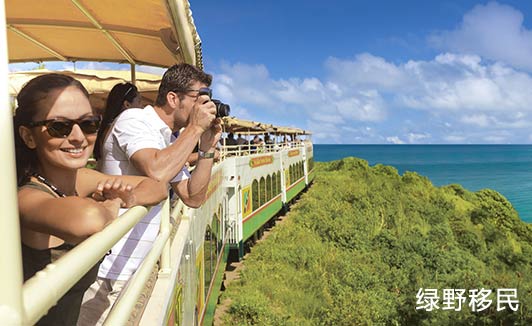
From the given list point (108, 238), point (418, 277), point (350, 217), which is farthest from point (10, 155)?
point (350, 217)

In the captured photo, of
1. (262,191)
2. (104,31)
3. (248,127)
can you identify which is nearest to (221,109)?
(104,31)

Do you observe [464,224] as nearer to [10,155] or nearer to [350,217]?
[350,217]

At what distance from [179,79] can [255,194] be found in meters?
10.4

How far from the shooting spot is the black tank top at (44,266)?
1165 millimetres

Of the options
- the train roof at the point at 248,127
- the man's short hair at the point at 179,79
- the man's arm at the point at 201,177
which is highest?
the train roof at the point at 248,127

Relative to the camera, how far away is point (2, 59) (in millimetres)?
596

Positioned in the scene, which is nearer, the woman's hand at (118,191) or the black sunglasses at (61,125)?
the black sunglasses at (61,125)

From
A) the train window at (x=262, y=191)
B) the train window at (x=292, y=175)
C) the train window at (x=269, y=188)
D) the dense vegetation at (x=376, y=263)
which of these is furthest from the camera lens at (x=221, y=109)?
the train window at (x=292, y=175)

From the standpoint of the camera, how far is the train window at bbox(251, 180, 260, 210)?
1232 centimetres

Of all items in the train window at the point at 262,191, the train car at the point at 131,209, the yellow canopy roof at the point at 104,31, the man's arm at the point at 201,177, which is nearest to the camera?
the train car at the point at 131,209

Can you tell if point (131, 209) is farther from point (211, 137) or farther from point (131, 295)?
point (211, 137)

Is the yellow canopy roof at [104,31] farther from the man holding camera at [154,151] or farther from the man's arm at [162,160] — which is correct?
the man's arm at [162,160]

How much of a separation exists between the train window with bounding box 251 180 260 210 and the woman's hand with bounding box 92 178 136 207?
34.8 feet

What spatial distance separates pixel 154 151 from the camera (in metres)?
2.07
